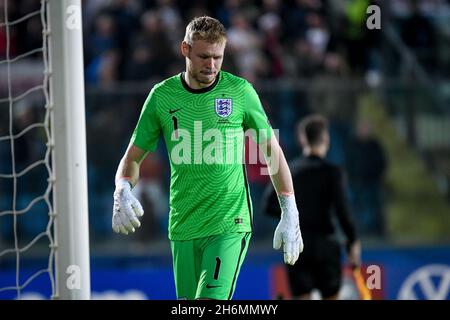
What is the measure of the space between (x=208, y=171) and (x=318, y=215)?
2.98 m

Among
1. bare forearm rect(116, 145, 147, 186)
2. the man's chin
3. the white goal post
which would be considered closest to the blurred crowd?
the white goal post

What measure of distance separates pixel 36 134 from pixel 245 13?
3633 millimetres

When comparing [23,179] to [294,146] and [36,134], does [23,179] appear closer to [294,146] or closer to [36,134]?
[36,134]

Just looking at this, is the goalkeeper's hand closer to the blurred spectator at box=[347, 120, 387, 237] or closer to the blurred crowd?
the blurred crowd

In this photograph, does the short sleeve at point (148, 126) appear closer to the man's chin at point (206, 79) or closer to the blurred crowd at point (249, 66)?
the man's chin at point (206, 79)

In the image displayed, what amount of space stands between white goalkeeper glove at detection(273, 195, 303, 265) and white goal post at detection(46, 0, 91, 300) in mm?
1184

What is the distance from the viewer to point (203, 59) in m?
5.82

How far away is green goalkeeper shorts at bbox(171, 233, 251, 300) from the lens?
5.78 metres

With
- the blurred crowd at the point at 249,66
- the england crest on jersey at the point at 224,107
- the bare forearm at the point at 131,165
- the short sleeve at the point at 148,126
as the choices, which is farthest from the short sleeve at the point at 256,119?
the blurred crowd at the point at 249,66

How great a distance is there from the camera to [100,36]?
12.8 metres

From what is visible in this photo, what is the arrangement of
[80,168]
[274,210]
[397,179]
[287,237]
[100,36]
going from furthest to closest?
[100,36] < [397,179] < [274,210] < [80,168] < [287,237]

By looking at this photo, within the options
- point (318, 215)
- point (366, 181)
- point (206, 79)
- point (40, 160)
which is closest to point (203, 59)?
point (206, 79)

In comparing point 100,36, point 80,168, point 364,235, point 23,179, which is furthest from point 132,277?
point 80,168

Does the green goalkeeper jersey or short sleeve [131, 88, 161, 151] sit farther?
short sleeve [131, 88, 161, 151]
